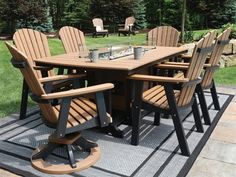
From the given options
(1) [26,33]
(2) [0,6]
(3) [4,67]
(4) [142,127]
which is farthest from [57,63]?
(2) [0,6]

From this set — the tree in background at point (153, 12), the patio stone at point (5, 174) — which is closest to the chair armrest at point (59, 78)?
the patio stone at point (5, 174)

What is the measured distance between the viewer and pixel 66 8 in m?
17.7

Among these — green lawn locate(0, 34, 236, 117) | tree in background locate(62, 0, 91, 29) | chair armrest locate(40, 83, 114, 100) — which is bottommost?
green lawn locate(0, 34, 236, 117)

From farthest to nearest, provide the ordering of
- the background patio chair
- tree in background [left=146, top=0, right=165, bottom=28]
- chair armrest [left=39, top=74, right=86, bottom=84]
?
tree in background [left=146, top=0, right=165, bottom=28] → the background patio chair → chair armrest [left=39, top=74, right=86, bottom=84]

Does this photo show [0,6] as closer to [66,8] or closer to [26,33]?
[66,8]

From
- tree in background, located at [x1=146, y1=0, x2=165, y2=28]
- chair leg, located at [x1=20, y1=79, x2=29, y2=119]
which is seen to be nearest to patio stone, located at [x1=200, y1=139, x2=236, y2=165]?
chair leg, located at [x1=20, y1=79, x2=29, y2=119]

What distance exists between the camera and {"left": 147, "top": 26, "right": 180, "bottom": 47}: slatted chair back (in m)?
5.12

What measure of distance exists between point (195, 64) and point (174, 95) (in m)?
0.34

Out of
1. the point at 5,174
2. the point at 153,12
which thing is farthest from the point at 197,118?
the point at 153,12

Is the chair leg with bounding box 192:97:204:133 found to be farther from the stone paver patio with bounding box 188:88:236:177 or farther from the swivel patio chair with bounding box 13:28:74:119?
the swivel patio chair with bounding box 13:28:74:119

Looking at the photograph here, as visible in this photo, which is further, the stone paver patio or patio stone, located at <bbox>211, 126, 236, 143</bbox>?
patio stone, located at <bbox>211, 126, 236, 143</bbox>

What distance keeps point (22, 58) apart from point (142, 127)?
70.2 inches

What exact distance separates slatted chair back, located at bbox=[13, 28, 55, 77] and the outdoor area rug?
76 cm

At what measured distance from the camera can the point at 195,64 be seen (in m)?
3.01
